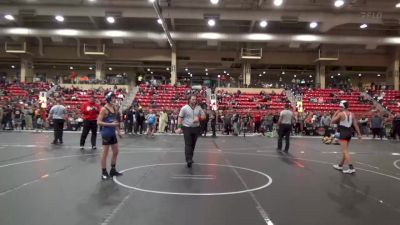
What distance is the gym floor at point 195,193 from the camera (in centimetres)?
543

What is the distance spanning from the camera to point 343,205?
626cm

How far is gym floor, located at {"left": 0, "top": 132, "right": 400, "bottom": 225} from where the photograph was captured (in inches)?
214

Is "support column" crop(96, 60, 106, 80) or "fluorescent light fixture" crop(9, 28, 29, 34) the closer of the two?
"fluorescent light fixture" crop(9, 28, 29, 34)

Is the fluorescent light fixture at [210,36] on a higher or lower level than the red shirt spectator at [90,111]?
higher

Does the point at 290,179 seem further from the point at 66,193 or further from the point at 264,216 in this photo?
the point at 66,193

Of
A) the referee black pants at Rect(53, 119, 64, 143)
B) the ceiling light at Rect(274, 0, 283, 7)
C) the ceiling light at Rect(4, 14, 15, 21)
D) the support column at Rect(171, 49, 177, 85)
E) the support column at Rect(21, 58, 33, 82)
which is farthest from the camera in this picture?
the support column at Rect(21, 58, 33, 82)

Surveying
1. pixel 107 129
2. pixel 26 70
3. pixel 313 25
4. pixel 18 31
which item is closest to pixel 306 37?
pixel 313 25

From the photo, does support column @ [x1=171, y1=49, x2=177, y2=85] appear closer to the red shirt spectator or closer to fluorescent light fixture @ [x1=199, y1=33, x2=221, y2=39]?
fluorescent light fixture @ [x1=199, y1=33, x2=221, y2=39]

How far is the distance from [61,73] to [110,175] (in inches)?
1711

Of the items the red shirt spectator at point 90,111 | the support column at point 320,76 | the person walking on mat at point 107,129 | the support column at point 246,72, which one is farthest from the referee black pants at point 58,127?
the support column at point 320,76

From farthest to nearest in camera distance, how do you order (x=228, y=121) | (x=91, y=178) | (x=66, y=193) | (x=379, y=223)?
(x=228, y=121)
(x=91, y=178)
(x=66, y=193)
(x=379, y=223)

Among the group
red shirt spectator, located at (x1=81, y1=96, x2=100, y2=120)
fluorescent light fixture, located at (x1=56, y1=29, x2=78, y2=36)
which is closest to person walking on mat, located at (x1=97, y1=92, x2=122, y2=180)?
red shirt spectator, located at (x1=81, y1=96, x2=100, y2=120)

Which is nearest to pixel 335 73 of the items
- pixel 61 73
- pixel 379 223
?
pixel 61 73

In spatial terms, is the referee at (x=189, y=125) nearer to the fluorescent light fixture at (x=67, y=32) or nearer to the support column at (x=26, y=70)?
the fluorescent light fixture at (x=67, y=32)
